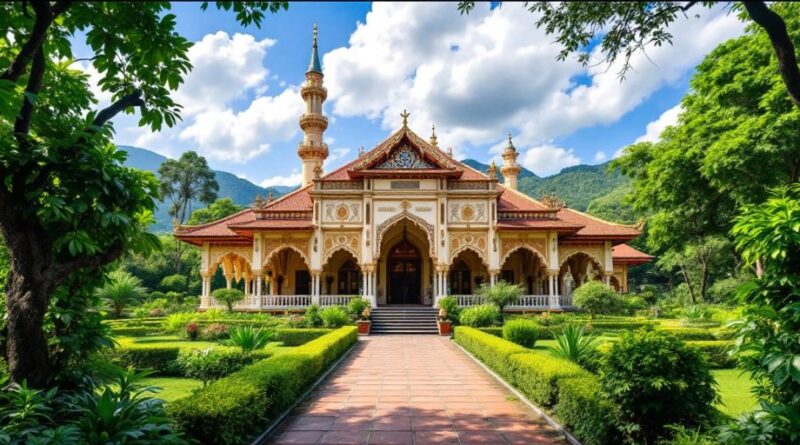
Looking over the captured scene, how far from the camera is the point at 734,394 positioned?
7.77m

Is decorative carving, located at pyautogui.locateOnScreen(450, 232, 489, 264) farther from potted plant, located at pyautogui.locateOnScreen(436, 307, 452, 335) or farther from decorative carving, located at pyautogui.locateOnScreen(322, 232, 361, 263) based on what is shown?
decorative carving, located at pyautogui.locateOnScreen(322, 232, 361, 263)

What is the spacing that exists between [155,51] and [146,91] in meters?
0.86

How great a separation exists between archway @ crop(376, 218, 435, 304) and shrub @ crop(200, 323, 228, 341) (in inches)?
375

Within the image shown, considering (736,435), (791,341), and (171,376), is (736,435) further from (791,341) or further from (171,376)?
(171,376)

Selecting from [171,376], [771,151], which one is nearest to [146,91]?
[171,376]

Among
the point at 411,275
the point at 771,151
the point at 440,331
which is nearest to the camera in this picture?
the point at 771,151

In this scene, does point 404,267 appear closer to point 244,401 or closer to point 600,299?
point 600,299

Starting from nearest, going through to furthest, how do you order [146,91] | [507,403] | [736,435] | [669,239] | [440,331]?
[736,435] → [146,91] → [507,403] → [440,331] → [669,239]

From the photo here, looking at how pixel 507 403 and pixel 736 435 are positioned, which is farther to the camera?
pixel 507 403

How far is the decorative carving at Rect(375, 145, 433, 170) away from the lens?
21.3 m

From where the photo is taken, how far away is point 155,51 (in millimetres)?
3654

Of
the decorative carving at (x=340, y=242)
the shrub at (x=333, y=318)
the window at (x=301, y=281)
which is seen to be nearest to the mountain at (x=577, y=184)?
the window at (x=301, y=281)

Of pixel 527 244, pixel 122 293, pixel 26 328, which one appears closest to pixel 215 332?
pixel 122 293

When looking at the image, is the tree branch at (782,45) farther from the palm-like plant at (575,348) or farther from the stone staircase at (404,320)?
the stone staircase at (404,320)
